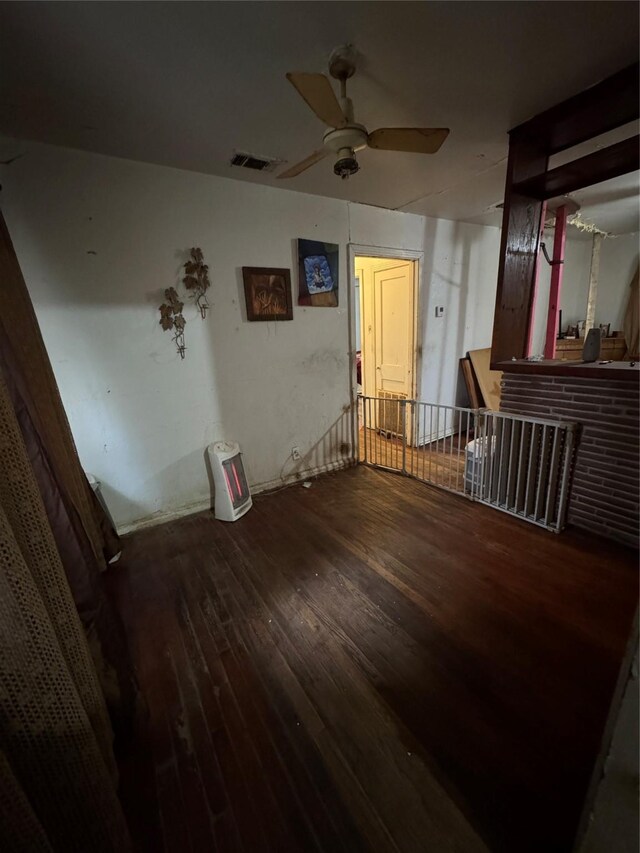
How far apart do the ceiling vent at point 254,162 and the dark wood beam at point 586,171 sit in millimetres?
1661

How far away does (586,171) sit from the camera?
202 centimetres

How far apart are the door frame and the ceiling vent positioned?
3.38 ft

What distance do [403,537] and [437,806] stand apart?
1.37 m

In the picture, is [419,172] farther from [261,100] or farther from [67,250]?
[67,250]

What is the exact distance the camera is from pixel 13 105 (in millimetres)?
1615

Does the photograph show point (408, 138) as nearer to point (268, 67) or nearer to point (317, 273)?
point (268, 67)

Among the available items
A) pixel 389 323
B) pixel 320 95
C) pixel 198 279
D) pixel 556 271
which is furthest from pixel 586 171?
pixel 198 279

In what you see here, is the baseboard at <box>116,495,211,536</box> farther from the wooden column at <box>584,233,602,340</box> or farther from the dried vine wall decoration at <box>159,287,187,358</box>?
the wooden column at <box>584,233,602,340</box>

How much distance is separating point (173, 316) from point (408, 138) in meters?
1.84

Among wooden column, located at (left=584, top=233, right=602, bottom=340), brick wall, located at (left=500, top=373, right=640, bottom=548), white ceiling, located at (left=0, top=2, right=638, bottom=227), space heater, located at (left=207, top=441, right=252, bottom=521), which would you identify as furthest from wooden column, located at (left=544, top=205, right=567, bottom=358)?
space heater, located at (left=207, top=441, right=252, bottom=521)

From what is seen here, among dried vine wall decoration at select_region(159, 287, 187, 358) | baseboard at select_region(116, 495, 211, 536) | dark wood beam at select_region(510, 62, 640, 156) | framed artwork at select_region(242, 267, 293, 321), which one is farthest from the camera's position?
framed artwork at select_region(242, 267, 293, 321)

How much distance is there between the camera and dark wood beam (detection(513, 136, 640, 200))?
1.85 m

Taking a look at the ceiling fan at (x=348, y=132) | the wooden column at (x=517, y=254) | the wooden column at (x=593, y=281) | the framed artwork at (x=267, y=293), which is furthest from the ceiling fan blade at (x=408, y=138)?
the wooden column at (x=593, y=281)

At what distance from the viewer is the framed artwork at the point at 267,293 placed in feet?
8.85
